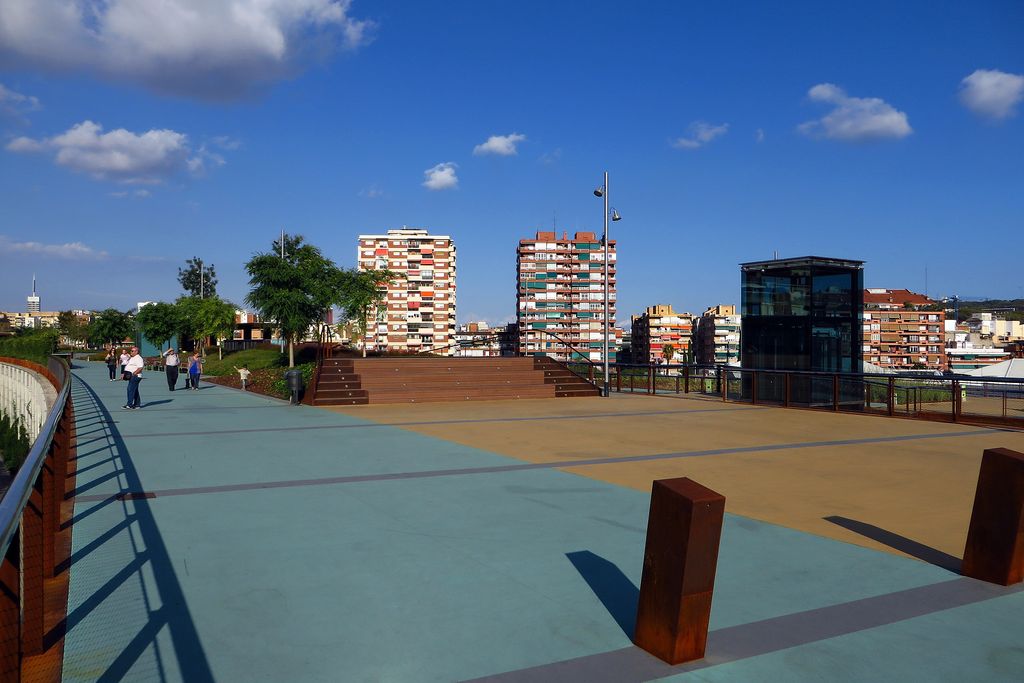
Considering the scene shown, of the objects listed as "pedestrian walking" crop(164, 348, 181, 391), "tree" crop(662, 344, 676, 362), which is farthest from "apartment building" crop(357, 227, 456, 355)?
"pedestrian walking" crop(164, 348, 181, 391)

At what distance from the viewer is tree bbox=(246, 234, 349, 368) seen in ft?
105

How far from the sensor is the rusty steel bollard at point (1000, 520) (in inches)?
186

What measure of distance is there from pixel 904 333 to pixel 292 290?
162 metres

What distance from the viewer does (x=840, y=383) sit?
16.9 m

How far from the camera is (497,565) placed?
5266 mm

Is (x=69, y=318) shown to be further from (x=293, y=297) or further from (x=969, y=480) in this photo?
(x=969, y=480)

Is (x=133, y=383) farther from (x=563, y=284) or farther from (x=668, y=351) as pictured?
(x=668, y=351)

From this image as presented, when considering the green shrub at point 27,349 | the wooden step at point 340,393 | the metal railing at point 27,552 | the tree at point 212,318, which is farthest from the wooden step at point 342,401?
the tree at point 212,318

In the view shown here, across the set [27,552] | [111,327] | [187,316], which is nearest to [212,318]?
[187,316]

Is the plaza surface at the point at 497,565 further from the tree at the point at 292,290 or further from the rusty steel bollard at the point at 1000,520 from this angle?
the tree at the point at 292,290

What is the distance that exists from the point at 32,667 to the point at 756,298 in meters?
18.5

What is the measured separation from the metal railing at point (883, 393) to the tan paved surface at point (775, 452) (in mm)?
721

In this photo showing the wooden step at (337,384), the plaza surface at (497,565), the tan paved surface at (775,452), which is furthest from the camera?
the wooden step at (337,384)

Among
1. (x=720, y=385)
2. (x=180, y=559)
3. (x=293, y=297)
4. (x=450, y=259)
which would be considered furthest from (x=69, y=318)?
(x=180, y=559)
